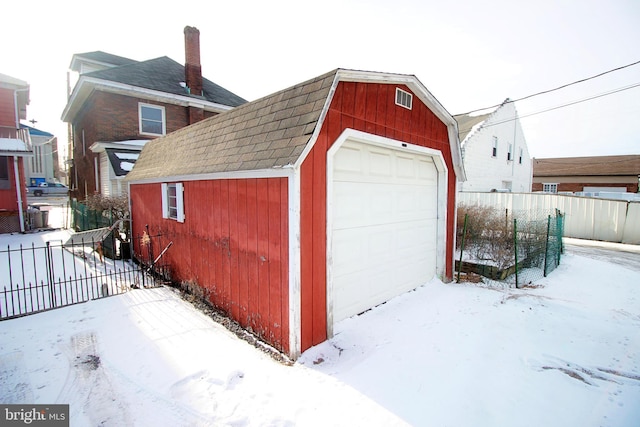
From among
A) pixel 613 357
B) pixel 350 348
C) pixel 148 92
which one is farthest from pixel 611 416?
pixel 148 92

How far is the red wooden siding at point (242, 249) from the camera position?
4062 mm

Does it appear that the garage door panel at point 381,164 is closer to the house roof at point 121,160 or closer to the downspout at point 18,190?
the house roof at point 121,160

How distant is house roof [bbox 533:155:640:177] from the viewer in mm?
28641

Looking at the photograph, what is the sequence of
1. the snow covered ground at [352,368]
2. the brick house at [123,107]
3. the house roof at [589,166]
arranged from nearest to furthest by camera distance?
the snow covered ground at [352,368] → the brick house at [123,107] → the house roof at [589,166]

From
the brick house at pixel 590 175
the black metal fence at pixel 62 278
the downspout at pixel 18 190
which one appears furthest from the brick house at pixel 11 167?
the brick house at pixel 590 175

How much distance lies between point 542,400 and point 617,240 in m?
15.6

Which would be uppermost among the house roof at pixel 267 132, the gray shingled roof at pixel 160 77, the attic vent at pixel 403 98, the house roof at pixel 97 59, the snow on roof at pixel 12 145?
the house roof at pixel 97 59

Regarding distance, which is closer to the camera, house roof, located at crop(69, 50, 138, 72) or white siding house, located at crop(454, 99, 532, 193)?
white siding house, located at crop(454, 99, 532, 193)

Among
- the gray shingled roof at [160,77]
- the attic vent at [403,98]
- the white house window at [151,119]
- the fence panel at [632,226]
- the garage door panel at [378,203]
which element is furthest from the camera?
the white house window at [151,119]

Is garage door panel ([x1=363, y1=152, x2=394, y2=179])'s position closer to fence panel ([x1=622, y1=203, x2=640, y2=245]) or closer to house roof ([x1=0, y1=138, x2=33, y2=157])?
fence panel ([x1=622, y1=203, x2=640, y2=245])

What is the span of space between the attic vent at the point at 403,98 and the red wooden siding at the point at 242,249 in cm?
306

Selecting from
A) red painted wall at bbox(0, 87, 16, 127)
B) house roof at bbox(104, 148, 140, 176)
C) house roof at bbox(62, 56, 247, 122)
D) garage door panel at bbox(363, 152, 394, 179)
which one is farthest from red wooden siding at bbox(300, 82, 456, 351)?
red painted wall at bbox(0, 87, 16, 127)

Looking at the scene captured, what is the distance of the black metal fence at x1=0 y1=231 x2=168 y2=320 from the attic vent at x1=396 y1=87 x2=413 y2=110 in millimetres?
6560

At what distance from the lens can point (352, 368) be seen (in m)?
3.73
